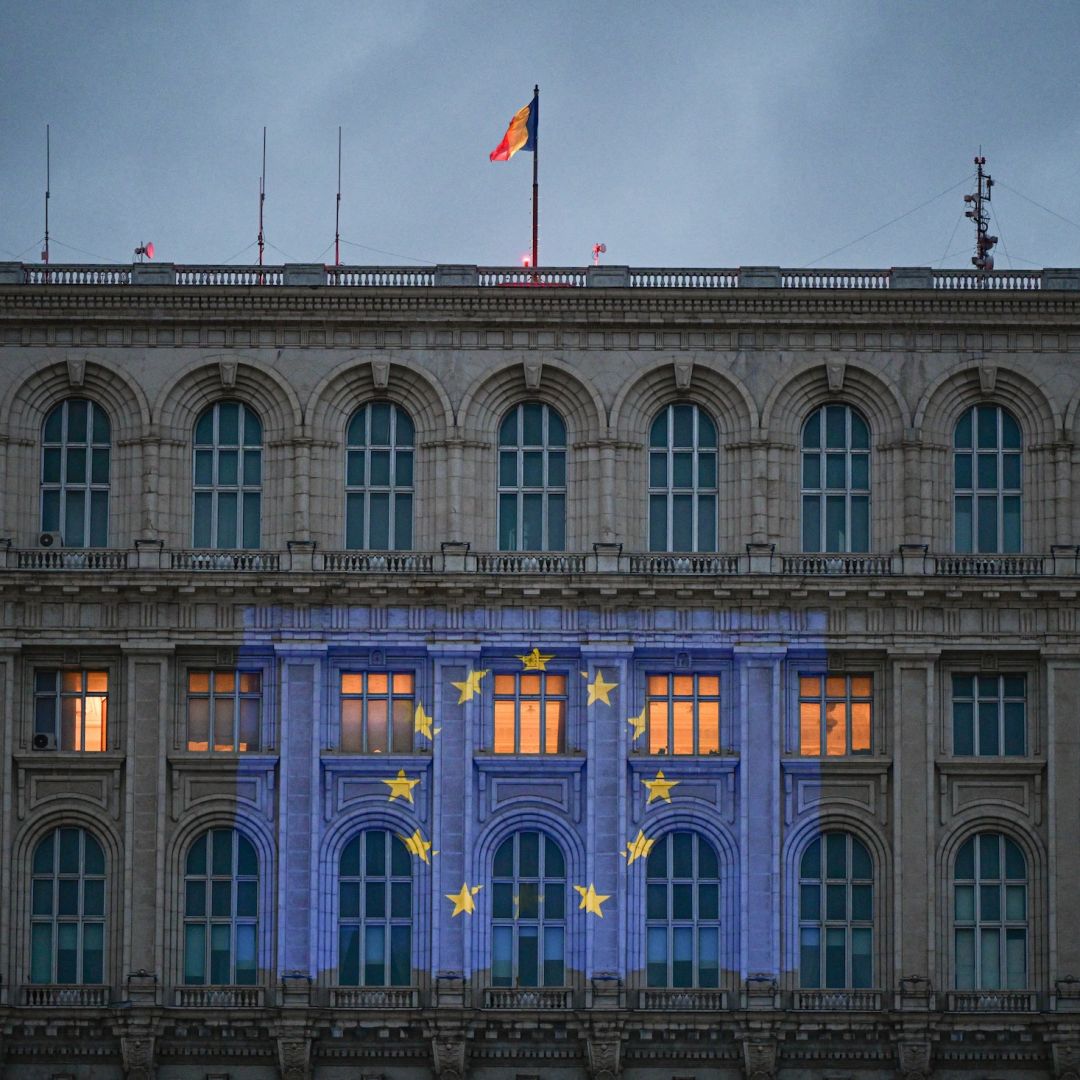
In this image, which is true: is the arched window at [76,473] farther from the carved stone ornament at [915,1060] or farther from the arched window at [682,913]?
the carved stone ornament at [915,1060]

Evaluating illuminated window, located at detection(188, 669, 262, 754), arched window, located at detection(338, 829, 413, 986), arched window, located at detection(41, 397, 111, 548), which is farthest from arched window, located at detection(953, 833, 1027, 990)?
arched window, located at detection(41, 397, 111, 548)

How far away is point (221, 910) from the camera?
68438mm

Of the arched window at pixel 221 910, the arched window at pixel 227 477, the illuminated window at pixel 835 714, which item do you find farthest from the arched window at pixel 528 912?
the arched window at pixel 227 477

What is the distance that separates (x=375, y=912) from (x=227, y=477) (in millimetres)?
14675

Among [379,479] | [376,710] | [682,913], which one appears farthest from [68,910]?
[682,913]

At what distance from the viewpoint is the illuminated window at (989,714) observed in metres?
68.8

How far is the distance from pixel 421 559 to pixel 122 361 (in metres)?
11.6

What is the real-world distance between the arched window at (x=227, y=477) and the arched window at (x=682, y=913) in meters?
16.5

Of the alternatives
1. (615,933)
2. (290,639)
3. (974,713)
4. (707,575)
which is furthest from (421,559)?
(974,713)

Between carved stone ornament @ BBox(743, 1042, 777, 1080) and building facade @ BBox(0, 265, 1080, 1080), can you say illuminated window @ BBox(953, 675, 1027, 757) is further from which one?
carved stone ornament @ BBox(743, 1042, 777, 1080)

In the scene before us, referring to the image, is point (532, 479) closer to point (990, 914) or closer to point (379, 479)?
point (379, 479)

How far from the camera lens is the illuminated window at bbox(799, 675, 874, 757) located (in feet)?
226

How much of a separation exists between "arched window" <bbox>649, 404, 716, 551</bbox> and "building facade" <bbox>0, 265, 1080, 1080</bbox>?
13 centimetres

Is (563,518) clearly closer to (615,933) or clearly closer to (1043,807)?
(615,933)
